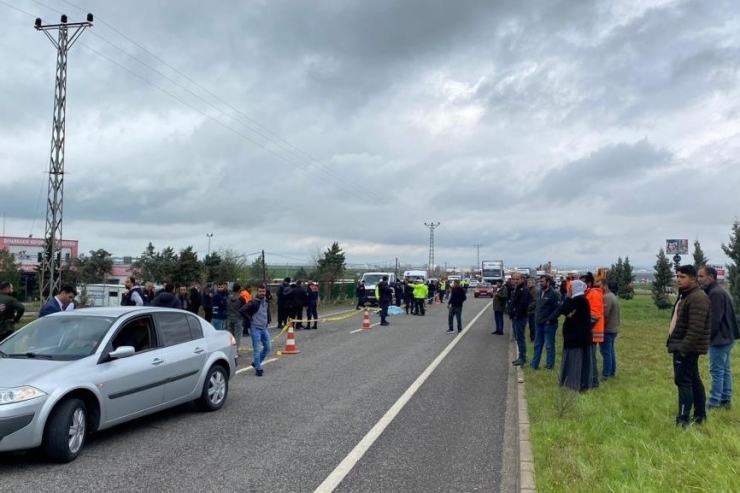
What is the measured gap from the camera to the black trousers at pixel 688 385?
6.78 meters

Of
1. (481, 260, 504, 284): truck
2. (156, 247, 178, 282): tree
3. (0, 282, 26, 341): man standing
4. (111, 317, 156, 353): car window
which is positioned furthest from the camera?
(481, 260, 504, 284): truck

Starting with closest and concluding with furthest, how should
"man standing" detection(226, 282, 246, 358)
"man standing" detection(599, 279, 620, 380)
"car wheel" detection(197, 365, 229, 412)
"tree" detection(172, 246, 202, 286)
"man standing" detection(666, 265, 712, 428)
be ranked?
"man standing" detection(666, 265, 712, 428), "car wheel" detection(197, 365, 229, 412), "man standing" detection(599, 279, 620, 380), "man standing" detection(226, 282, 246, 358), "tree" detection(172, 246, 202, 286)

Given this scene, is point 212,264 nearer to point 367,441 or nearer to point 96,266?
point 96,266

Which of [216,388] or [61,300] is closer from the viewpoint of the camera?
[216,388]

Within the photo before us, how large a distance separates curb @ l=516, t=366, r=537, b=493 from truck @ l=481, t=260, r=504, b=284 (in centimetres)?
5085

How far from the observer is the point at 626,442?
6.46 m

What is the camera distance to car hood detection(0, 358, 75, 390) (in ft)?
18.8

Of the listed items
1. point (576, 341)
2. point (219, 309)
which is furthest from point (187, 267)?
point (576, 341)

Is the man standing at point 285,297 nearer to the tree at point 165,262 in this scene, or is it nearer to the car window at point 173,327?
the car window at point 173,327

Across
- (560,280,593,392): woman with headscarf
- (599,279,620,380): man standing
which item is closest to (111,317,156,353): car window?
(560,280,593,392): woman with headscarf

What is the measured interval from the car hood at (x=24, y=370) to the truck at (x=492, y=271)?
54.6 m

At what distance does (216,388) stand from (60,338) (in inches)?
88.0

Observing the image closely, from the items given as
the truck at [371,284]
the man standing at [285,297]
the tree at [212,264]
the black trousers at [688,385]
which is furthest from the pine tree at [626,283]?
the black trousers at [688,385]

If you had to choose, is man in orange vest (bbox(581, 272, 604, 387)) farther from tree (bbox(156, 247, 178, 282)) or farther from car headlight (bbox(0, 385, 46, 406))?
tree (bbox(156, 247, 178, 282))
